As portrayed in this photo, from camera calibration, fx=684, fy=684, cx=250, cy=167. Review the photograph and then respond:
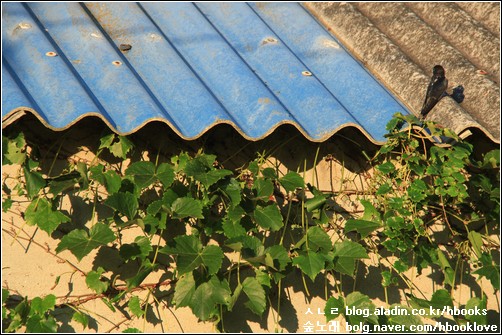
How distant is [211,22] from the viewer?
12.5ft

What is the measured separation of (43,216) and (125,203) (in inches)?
13.7

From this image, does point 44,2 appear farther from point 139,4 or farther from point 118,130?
point 118,130

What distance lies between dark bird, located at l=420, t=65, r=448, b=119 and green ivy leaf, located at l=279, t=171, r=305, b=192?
2.71 ft

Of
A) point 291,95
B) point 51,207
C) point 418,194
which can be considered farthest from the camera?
point 291,95

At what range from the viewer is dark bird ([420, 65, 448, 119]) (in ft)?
11.3

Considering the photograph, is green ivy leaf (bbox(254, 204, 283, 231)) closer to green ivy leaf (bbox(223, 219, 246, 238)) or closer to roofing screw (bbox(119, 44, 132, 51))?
green ivy leaf (bbox(223, 219, 246, 238))

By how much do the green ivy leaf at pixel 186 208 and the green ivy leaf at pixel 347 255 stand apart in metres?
0.64

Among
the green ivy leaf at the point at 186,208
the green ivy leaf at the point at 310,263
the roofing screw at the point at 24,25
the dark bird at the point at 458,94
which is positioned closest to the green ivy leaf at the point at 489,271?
the green ivy leaf at the point at 310,263

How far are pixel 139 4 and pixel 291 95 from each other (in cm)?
111

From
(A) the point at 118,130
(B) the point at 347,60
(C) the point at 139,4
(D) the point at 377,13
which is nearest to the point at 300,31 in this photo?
(B) the point at 347,60

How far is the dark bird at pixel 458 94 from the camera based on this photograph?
3.64 m

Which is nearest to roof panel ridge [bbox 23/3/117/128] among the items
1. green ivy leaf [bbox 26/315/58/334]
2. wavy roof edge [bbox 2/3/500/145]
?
wavy roof edge [bbox 2/3/500/145]

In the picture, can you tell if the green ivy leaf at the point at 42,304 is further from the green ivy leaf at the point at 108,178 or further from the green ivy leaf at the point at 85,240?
the green ivy leaf at the point at 108,178

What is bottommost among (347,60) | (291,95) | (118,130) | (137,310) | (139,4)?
(137,310)
